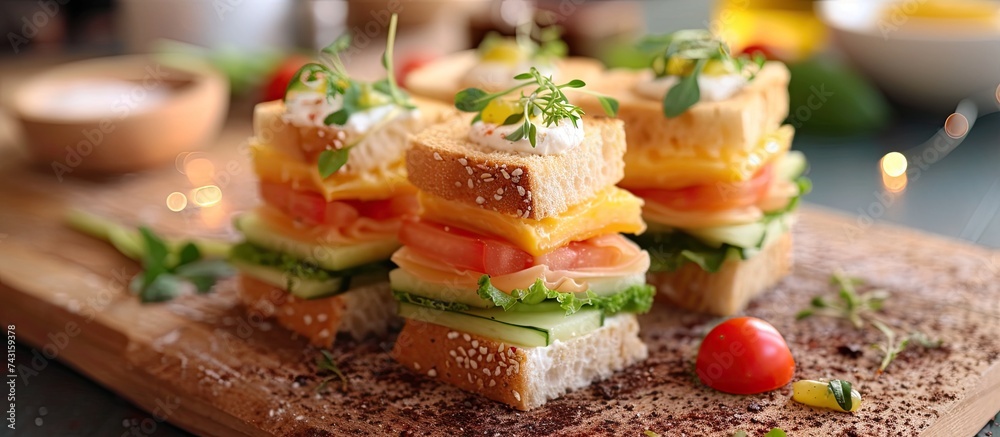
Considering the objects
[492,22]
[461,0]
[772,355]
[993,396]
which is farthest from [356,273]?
[461,0]

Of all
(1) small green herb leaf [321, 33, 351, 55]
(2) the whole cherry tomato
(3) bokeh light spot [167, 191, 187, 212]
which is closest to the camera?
(1) small green herb leaf [321, 33, 351, 55]

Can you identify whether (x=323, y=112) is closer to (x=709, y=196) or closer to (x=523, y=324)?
(x=523, y=324)

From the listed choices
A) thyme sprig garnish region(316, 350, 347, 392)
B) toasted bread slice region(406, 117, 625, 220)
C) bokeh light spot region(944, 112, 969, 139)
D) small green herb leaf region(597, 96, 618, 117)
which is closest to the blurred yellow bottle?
bokeh light spot region(944, 112, 969, 139)

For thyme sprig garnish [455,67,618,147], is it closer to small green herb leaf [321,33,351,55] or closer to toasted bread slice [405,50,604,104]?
small green herb leaf [321,33,351,55]

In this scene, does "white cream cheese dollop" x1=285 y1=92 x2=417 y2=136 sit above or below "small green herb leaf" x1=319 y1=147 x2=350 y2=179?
above

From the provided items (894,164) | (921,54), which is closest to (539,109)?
(894,164)

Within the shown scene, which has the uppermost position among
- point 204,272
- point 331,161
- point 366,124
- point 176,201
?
→ point 366,124
